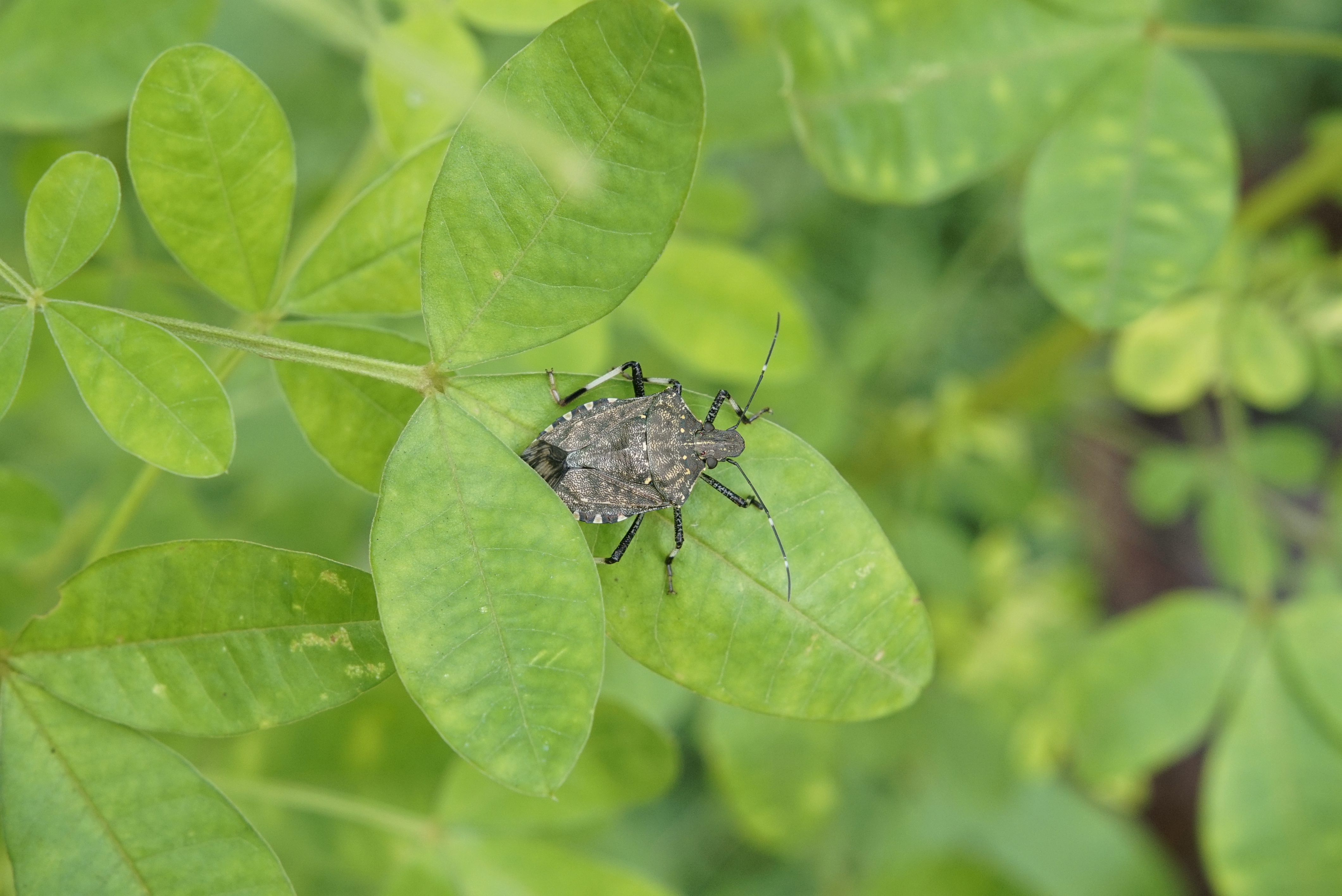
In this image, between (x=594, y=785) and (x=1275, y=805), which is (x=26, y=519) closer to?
(x=594, y=785)

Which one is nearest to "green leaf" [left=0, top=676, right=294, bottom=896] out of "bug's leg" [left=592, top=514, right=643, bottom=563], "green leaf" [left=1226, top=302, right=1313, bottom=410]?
"bug's leg" [left=592, top=514, right=643, bottom=563]

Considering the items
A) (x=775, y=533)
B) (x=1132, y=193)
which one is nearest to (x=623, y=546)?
(x=775, y=533)

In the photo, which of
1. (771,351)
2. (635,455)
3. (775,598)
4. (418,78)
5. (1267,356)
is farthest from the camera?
(1267,356)

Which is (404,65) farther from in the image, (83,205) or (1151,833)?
(1151,833)

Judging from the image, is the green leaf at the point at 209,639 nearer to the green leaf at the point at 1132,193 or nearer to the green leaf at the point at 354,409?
the green leaf at the point at 354,409

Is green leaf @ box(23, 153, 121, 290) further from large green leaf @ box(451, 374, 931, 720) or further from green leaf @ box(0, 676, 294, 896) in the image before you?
green leaf @ box(0, 676, 294, 896)

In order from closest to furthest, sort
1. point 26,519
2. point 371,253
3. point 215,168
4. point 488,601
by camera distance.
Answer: point 488,601 → point 215,168 → point 371,253 → point 26,519
